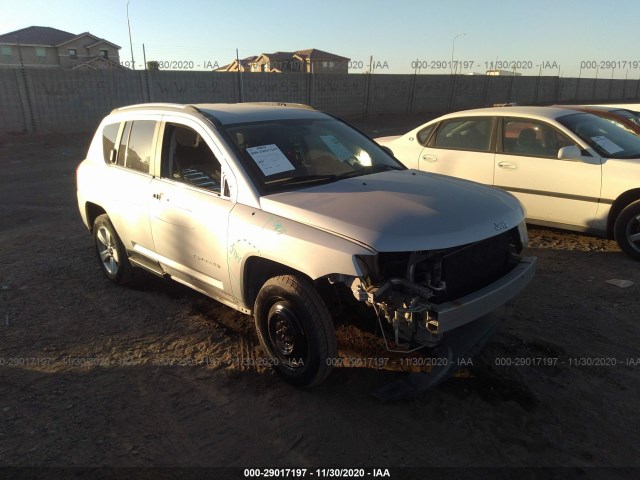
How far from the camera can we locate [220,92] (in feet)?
71.4

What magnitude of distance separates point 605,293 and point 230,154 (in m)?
3.71

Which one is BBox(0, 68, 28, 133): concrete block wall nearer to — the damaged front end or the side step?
the side step

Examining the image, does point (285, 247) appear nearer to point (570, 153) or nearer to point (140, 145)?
point (140, 145)

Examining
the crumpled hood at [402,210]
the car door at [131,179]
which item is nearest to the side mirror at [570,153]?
the crumpled hood at [402,210]

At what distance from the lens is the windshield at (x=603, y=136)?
5609mm

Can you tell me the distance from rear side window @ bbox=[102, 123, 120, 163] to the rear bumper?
12.3ft

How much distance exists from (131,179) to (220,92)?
18509mm

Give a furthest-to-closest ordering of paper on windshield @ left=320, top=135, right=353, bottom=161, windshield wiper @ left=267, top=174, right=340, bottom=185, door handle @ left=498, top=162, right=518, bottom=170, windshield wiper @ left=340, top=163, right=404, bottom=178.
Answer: door handle @ left=498, top=162, right=518, bottom=170, paper on windshield @ left=320, top=135, right=353, bottom=161, windshield wiper @ left=340, top=163, right=404, bottom=178, windshield wiper @ left=267, top=174, right=340, bottom=185

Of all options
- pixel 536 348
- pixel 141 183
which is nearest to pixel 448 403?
pixel 536 348

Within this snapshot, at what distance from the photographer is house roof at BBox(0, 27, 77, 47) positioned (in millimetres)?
46312

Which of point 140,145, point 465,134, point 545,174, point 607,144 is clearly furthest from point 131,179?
point 607,144

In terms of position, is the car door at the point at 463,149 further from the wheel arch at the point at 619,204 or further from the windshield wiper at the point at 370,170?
the windshield wiper at the point at 370,170

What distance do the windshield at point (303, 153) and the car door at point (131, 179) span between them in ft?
3.47

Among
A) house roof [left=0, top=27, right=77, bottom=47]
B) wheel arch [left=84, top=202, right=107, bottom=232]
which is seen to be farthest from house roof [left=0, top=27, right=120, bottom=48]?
wheel arch [left=84, top=202, right=107, bottom=232]
